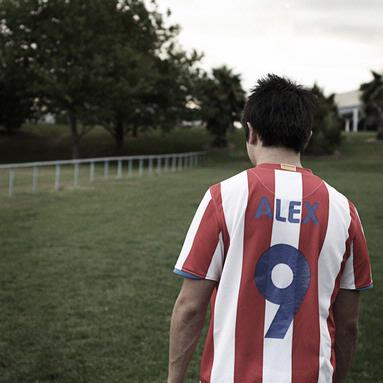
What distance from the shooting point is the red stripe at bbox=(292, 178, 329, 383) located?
2094 mm

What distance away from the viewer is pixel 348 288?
7.42ft

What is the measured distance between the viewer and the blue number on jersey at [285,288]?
6.84ft

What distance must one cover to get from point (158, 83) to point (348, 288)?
140ft

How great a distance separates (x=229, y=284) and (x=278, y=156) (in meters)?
0.45

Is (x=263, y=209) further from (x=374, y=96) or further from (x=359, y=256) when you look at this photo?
(x=374, y=96)

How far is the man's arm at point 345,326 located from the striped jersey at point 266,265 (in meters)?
0.17

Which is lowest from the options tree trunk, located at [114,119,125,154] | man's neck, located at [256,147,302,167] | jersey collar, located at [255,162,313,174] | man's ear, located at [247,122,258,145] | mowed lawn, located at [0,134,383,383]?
mowed lawn, located at [0,134,383,383]

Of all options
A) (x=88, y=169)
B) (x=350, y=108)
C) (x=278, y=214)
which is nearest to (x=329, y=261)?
(x=278, y=214)

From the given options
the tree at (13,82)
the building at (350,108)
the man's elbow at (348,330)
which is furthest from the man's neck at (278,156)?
the building at (350,108)

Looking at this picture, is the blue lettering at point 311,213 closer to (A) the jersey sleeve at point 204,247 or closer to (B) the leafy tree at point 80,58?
(A) the jersey sleeve at point 204,247

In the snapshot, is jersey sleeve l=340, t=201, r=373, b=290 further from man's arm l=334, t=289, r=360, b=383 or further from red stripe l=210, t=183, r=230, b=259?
red stripe l=210, t=183, r=230, b=259

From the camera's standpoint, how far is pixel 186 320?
85.1 inches

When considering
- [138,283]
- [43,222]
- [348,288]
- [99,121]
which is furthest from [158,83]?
[348,288]

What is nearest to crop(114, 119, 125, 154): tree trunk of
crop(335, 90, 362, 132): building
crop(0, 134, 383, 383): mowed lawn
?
crop(0, 134, 383, 383): mowed lawn
